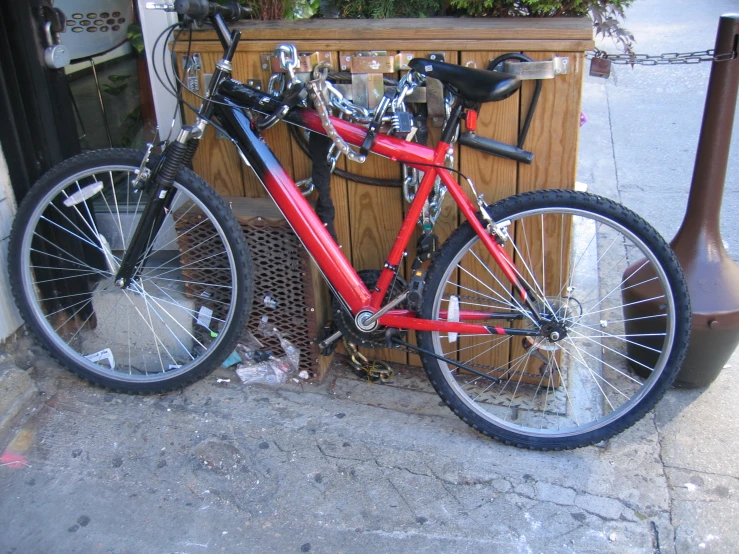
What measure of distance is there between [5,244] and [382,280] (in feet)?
5.44

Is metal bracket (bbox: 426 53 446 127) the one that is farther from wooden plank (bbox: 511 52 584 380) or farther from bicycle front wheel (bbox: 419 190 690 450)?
bicycle front wheel (bbox: 419 190 690 450)

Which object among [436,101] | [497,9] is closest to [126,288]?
[436,101]

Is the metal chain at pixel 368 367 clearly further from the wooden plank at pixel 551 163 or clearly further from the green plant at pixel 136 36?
the green plant at pixel 136 36

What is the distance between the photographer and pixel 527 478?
2752mm

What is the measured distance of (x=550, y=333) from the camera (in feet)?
9.03

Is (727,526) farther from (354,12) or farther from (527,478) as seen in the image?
(354,12)

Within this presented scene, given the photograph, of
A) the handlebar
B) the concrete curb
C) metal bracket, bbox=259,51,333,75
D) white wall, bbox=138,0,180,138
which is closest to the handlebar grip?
the handlebar

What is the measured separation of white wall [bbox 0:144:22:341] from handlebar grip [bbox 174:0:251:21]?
1.11 meters

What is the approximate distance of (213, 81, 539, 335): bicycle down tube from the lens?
8.87 feet

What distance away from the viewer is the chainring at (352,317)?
2982 mm

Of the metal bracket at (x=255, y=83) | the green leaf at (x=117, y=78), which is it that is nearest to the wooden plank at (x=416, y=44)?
the metal bracket at (x=255, y=83)

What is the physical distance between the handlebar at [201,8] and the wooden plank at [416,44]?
12 centimetres

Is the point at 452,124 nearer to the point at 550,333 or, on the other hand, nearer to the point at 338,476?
the point at 550,333

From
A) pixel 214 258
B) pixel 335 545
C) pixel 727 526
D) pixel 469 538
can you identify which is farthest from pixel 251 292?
pixel 727 526
